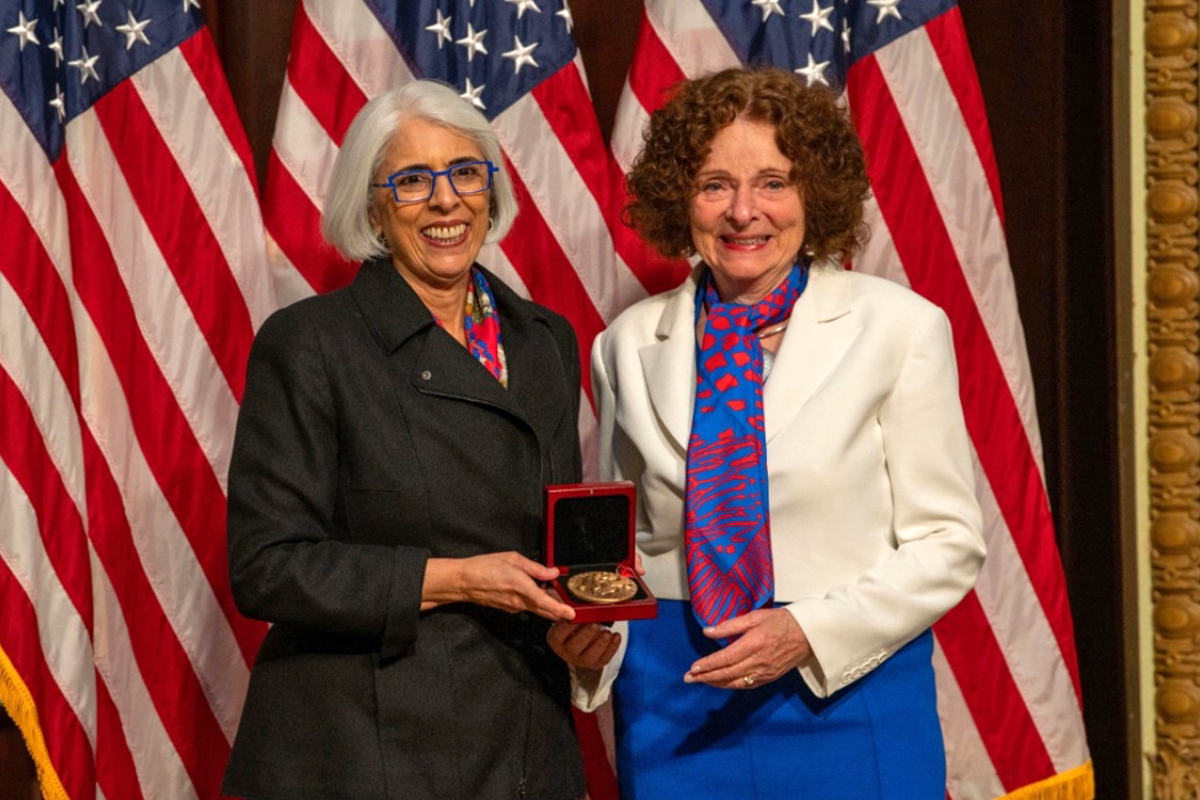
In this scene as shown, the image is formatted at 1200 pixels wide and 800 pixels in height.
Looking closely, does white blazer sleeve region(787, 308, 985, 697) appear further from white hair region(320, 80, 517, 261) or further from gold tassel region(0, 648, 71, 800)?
gold tassel region(0, 648, 71, 800)

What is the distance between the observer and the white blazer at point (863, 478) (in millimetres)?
2162

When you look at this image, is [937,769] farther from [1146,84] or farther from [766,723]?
[1146,84]

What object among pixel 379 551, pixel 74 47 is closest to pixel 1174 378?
pixel 379 551

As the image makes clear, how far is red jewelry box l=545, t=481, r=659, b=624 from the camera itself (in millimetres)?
1951

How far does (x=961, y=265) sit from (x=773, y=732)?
1.20 metres

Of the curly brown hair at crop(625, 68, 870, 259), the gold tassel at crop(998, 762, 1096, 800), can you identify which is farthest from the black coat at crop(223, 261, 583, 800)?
the gold tassel at crop(998, 762, 1096, 800)

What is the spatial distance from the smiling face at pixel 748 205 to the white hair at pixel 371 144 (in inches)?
14.8

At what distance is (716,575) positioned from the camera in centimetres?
220

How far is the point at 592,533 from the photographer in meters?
2.00

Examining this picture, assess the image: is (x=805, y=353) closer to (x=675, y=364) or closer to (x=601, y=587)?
(x=675, y=364)

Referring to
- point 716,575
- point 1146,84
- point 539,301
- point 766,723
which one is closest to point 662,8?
point 539,301

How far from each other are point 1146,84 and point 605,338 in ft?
4.84

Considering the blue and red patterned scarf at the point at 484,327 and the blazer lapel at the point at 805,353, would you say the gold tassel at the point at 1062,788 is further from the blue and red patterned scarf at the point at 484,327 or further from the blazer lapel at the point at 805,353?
the blue and red patterned scarf at the point at 484,327

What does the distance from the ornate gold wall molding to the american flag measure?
Answer: 0.33 meters
